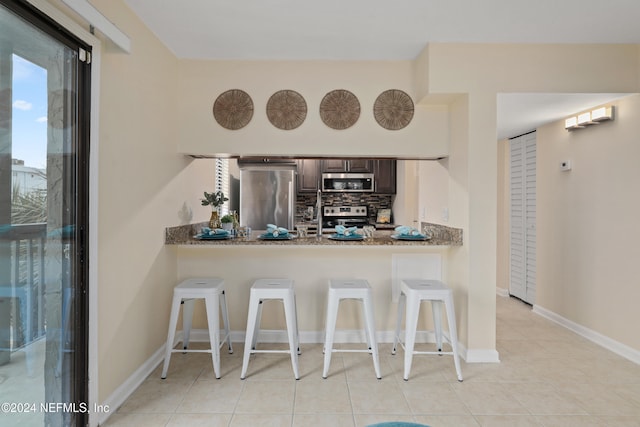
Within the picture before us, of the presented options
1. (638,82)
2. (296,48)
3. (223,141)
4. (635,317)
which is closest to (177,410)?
(223,141)

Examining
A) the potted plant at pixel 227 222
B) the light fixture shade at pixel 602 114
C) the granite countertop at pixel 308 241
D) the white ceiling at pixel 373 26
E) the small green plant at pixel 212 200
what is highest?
the white ceiling at pixel 373 26

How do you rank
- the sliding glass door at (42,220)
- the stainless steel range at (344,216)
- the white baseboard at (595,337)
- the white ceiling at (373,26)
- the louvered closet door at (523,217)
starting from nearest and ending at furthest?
the sliding glass door at (42,220)
the white ceiling at (373,26)
the white baseboard at (595,337)
the louvered closet door at (523,217)
the stainless steel range at (344,216)

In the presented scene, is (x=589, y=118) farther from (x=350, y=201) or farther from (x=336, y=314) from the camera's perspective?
(x=350, y=201)

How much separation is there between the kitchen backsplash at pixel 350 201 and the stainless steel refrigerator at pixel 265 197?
1.26 ft

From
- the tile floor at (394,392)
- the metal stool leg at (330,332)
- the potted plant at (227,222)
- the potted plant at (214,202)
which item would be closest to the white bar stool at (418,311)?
the tile floor at (394,392)

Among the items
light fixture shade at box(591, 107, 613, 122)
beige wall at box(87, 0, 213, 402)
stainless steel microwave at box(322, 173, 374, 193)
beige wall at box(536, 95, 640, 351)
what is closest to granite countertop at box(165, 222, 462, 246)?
beige wall at box(87, 0, 213, 402)

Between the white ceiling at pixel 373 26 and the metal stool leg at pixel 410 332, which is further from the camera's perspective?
the metal stool leg at pixel 410 332

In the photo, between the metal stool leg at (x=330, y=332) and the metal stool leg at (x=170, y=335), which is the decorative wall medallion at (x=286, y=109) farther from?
the metal stool leg at (x=170, y=335)

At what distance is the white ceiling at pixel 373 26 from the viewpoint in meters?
2.37

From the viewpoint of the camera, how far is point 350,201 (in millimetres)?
5641

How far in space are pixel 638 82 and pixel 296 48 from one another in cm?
273

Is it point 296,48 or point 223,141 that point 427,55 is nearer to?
point 296,48

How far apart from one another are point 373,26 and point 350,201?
322cm

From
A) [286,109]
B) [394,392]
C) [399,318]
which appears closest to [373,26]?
[286,109]
